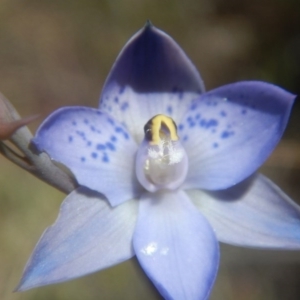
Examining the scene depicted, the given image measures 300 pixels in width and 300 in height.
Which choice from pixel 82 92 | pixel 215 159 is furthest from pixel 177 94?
pixel 82 92

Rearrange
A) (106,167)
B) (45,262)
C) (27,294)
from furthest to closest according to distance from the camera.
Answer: (27,294) → (106,167) → (45,262)

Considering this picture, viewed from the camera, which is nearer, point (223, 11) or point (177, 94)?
point (177, 94)

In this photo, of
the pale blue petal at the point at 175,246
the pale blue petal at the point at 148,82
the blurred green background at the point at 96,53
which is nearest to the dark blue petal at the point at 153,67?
the pale blue petal at the point at 148,82

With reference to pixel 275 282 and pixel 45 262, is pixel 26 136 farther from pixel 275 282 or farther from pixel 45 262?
pixel 275 282

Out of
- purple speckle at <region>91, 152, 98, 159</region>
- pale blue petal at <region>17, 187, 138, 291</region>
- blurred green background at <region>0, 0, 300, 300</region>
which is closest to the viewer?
pale blue petal at <region>17, 187, 138, 291</region>

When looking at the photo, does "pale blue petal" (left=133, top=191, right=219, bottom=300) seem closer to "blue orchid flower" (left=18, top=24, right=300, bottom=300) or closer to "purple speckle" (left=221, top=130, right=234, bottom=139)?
"blue orchid flower" (left=18, top=24, right=300, bottom=300)

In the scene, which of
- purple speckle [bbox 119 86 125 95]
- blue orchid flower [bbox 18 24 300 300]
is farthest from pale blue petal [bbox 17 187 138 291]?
purple speckle [bbox 119 86 125 95]

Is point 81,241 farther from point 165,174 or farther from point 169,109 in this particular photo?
point 169,109
